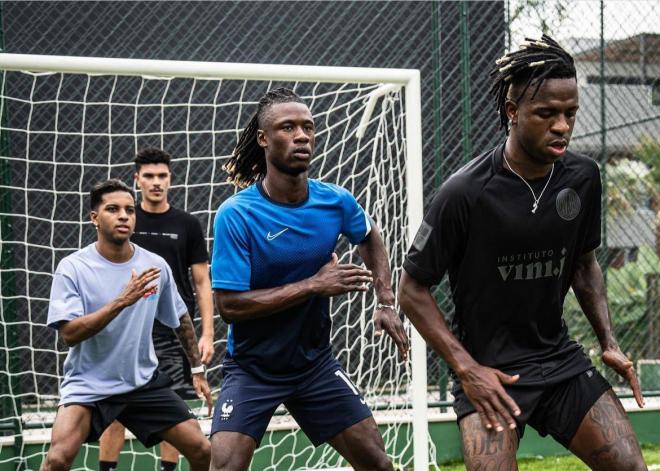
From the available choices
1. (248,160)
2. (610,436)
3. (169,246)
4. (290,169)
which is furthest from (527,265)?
(169,246)

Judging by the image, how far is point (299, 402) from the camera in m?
4.23

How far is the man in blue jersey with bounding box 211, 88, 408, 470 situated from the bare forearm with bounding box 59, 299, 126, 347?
0.84 metres

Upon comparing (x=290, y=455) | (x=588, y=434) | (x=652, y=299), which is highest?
(x=652, y=299)

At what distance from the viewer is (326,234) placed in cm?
423

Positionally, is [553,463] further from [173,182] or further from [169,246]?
[173,182]

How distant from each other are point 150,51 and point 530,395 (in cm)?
564

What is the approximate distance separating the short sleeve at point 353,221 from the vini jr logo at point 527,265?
113 cm

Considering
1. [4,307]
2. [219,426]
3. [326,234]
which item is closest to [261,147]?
[326,234]

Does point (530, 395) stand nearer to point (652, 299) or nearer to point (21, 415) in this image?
point (21, 415)

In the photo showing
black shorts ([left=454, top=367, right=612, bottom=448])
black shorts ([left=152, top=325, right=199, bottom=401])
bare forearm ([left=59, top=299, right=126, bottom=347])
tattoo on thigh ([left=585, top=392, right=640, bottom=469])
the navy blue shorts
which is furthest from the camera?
black shorts ([left=152, top=325, right=199, bottom=401])

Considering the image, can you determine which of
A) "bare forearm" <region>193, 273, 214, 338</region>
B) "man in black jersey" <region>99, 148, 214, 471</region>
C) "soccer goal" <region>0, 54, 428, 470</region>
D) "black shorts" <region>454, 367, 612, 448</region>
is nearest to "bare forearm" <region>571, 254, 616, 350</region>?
"black shorts" <region>454, 367, 612, 448</region>

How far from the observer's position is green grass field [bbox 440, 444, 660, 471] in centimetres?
688

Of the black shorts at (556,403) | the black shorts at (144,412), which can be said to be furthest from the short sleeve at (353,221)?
the black shorts at (144,412)

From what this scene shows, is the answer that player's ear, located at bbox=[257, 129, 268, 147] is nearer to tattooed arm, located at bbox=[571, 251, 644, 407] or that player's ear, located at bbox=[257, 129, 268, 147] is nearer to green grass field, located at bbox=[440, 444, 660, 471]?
tattooed arm, located at bbox=[571, 251, 644, 407]
